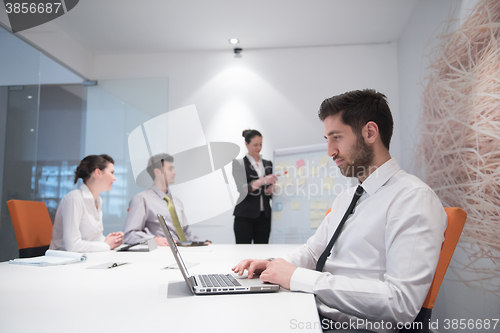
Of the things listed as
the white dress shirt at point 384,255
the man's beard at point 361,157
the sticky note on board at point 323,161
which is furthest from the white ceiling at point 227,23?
the white dress shirt at point 384,255

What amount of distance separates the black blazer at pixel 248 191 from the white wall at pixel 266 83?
45cm

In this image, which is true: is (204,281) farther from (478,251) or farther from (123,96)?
(123,96)

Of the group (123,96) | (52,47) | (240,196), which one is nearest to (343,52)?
(240,196)

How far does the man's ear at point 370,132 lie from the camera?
1188 mm

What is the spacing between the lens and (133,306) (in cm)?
83

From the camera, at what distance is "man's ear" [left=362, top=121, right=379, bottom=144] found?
1188 millimetres

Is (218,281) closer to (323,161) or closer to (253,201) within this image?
(253,201)

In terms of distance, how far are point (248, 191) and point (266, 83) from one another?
1543 mm

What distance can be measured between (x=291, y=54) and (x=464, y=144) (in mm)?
2693

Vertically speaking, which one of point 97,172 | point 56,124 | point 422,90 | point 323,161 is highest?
point 422,90

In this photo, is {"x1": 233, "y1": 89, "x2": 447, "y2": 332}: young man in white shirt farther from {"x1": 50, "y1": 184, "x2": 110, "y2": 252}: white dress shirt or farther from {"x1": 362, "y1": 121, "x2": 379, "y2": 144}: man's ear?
{"x1": 50, "y1": 184, "x2": 110, "y2": 252}: white dress shirt

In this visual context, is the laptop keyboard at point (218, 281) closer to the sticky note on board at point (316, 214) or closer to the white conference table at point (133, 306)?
the white conference table at point (133, 306)

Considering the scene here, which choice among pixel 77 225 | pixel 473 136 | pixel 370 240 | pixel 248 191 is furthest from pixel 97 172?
pixel 473 136

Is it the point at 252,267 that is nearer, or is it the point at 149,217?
the point at 252,267
